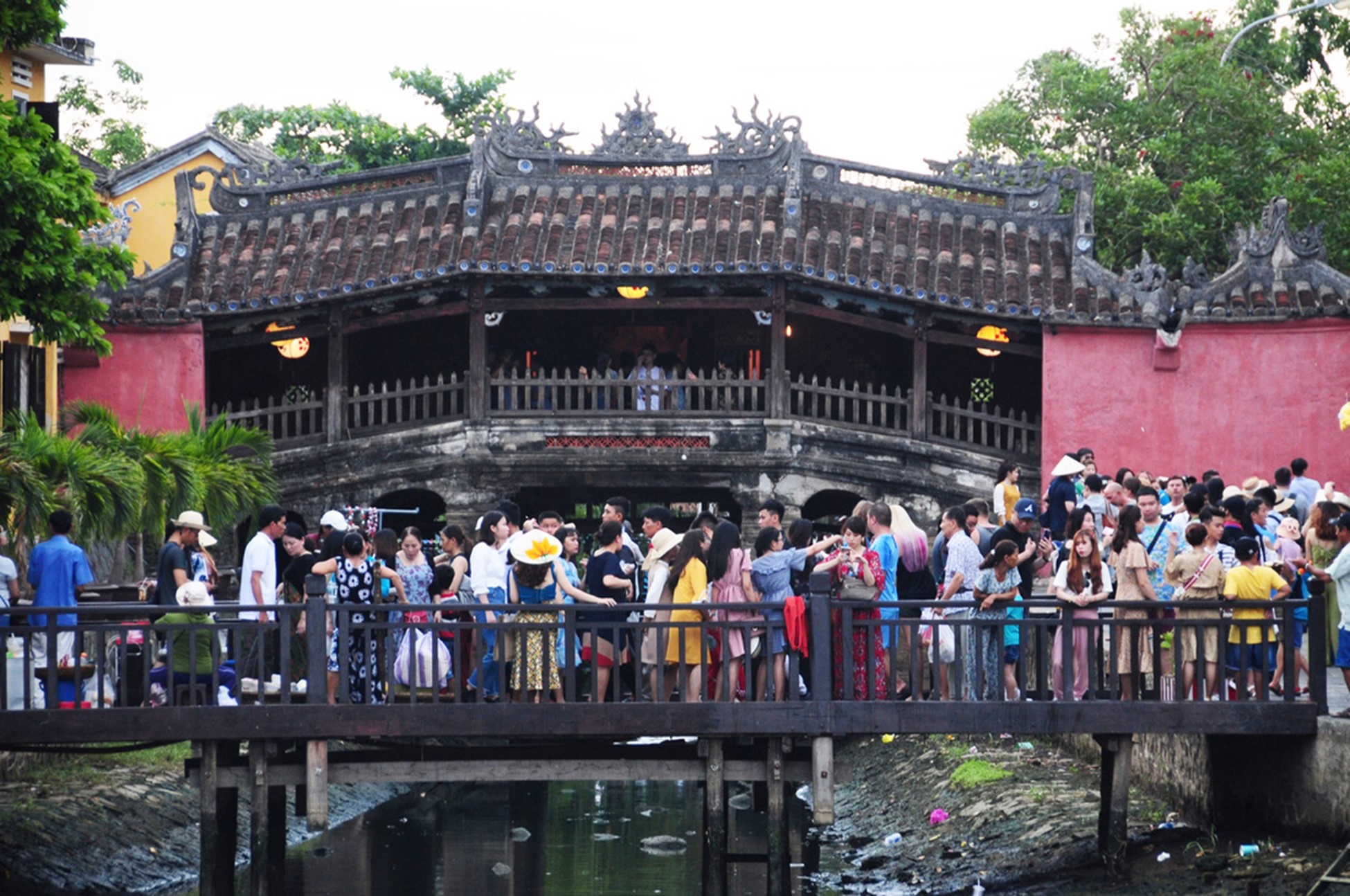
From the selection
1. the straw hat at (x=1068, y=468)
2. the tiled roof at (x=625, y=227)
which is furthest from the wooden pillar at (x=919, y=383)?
the straw hat at (x=1068, y=468)

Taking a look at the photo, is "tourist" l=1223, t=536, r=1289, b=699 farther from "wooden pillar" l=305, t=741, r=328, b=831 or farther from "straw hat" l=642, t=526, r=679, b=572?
"wooden pillar" l=305, t=741, r=328, b=831

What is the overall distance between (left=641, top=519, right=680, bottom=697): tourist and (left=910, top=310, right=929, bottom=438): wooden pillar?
9.53 meters

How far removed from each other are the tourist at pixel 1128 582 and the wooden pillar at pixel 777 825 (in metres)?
2.48

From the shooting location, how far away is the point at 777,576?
13.1 meters

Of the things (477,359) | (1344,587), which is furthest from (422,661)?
(477,359)

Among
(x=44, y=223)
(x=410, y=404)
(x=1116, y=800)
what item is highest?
(x=44, y=223)

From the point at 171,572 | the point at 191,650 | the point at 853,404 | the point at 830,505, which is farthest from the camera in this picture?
the point at 830,505

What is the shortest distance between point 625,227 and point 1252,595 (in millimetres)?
11325

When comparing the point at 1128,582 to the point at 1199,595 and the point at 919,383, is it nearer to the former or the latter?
the point at 1199,595

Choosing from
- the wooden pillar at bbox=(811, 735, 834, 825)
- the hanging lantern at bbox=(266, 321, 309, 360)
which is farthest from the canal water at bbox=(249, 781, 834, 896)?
the hanging lantern at bbox=(266, 321, 309, 360)

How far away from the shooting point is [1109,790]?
13.4 m

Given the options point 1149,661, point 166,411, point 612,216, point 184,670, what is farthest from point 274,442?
point 1149,661

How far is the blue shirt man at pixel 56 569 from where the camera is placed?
44.0 feet

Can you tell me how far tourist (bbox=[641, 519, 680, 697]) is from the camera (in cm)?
1284
